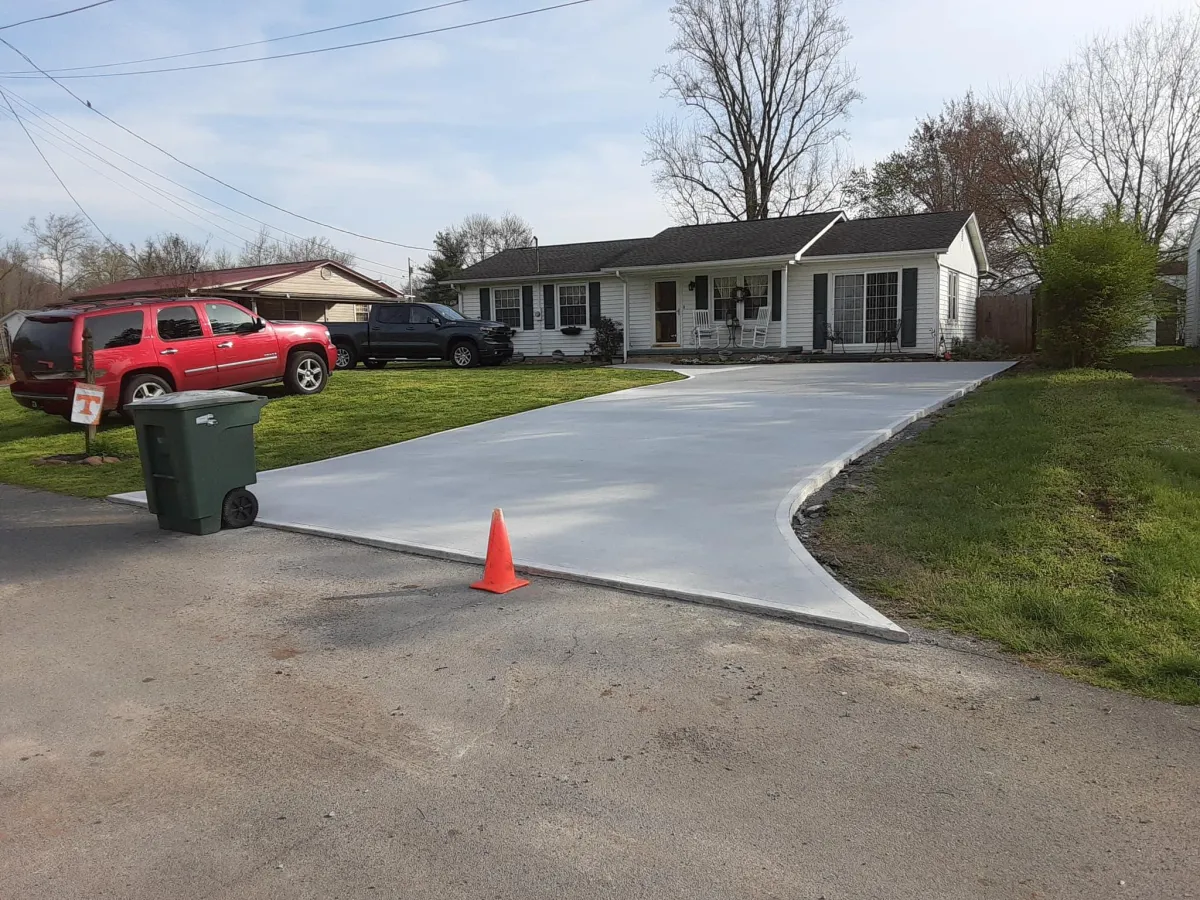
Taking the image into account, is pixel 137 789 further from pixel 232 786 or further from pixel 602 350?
pixel 602 350

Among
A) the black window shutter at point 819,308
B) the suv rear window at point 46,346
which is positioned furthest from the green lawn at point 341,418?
the black window shutter at point 819,308

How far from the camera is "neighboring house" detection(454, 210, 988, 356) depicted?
21938mm

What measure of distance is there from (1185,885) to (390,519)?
18.4 ft

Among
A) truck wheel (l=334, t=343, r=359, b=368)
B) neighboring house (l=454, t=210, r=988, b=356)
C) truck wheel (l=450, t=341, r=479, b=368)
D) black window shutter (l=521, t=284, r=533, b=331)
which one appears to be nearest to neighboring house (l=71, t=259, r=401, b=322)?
black window shutter (l=521, t=284, r=533, b=331)

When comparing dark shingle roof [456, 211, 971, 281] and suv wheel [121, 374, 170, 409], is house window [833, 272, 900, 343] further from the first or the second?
suv wheel [121, 374, 170, 409]

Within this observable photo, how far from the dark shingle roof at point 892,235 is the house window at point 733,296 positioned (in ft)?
5.55

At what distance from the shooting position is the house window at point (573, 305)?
2606 cm

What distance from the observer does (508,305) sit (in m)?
27.4

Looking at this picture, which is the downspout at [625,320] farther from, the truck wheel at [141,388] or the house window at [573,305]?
the truck wheel at [141,388]

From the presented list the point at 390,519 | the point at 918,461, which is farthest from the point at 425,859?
the point at 918,461

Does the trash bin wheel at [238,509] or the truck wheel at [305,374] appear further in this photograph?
the truck wheel at [305,374]

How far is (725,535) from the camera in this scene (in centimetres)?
600

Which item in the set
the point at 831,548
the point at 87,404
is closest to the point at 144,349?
the point at 87,404

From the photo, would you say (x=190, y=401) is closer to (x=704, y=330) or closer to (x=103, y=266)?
(x=704, y=330)
